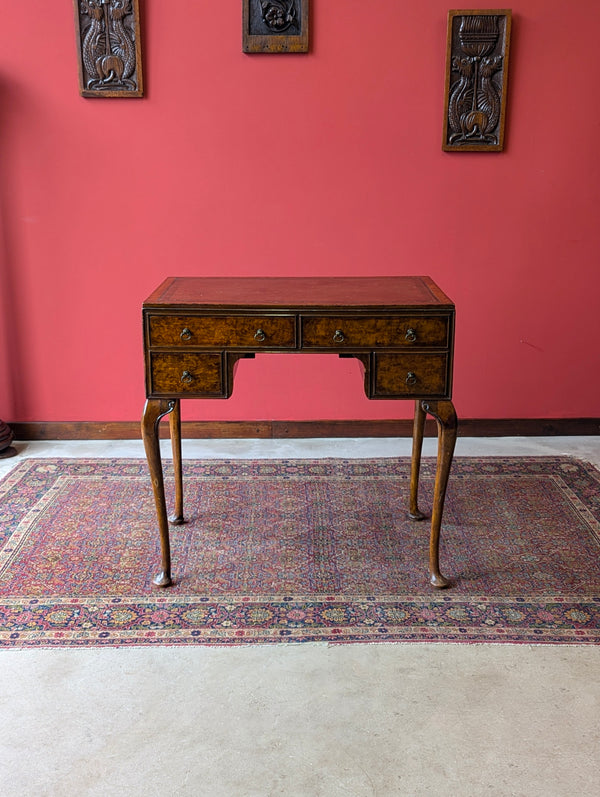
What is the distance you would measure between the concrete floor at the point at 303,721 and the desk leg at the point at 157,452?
412 mm

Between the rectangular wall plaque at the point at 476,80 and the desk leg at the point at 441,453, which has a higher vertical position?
the rectangular wall plaque at the point at 476,80

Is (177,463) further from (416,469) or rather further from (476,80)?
(476,80)

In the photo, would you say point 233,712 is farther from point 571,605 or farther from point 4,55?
point 4,55

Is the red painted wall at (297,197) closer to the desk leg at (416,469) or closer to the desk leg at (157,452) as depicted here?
the desk leg at (416,469)

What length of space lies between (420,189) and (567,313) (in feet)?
3.12

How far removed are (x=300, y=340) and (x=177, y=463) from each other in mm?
897

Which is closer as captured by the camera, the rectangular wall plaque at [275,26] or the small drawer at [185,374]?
the small drawer at [185,374]

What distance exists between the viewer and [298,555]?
3031 mm

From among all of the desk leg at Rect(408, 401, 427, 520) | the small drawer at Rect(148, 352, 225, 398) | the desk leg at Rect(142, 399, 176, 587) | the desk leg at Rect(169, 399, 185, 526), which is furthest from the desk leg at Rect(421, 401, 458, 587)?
the desk leg at Rect(169, 399, 185, 526)

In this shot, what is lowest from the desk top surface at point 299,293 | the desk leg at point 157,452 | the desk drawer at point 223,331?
the desk leg at point 157,452

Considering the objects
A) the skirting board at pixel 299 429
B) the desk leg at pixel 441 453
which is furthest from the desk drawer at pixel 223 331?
the skirting board at pixel 299 429

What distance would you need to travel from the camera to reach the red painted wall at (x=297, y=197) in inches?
150

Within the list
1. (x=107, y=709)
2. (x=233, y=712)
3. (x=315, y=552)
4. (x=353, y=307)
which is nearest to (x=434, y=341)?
(x=353, y=307)

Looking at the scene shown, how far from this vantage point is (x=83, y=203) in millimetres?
3959
